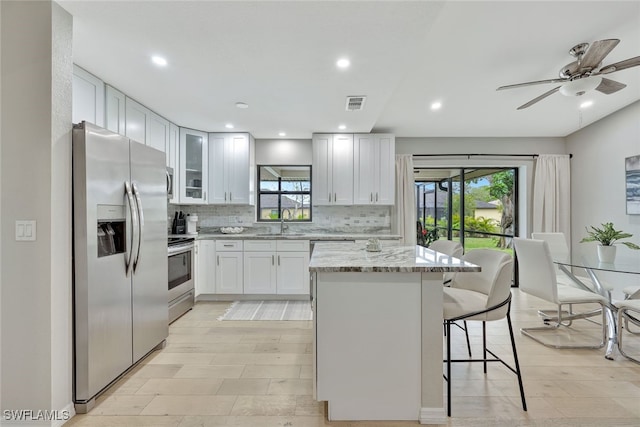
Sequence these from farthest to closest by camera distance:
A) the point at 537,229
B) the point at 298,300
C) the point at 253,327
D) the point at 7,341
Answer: the point at 537,229
the point at 298,300
the point at 253,327
the point at 7,341

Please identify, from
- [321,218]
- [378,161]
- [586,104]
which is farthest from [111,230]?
[586,104]

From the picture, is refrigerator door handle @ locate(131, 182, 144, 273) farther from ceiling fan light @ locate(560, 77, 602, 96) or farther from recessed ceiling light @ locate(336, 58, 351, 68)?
ceiling fan light @ locate(560, 77, 602, 96)

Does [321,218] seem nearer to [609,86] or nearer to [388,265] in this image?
[388,265]

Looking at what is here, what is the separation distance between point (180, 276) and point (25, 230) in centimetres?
204

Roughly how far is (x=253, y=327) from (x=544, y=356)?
2678 millimetres

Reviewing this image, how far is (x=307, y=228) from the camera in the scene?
16.2 feet

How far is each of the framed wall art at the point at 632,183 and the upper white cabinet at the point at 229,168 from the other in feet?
16.2

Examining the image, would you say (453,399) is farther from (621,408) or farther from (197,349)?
(197,349)

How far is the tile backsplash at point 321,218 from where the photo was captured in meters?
4.92

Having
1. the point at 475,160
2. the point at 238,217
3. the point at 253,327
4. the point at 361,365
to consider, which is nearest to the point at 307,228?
the point at 238,217

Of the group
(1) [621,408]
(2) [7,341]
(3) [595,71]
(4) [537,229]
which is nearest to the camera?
(2) [7,341]

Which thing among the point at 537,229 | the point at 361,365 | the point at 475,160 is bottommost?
the point at 361,365

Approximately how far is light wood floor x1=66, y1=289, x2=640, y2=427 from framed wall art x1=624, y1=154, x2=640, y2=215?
1.81m

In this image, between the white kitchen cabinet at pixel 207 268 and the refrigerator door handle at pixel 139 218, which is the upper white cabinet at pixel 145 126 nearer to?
the refrigerator door handle at pixel 139 218
